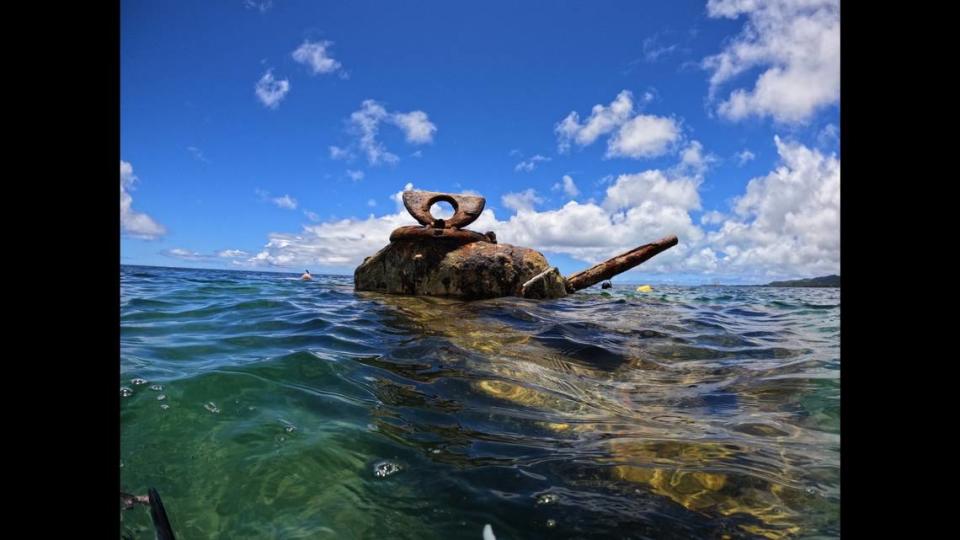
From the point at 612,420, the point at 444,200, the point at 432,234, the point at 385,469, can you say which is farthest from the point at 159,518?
the point at 444,200

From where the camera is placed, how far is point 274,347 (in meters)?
4.85

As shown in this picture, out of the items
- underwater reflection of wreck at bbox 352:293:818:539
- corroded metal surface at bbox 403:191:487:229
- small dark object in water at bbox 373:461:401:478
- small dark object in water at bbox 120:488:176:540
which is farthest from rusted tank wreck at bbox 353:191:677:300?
small dark object in water at bbox 120:488:176:540

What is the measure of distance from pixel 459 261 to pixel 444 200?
215 cm

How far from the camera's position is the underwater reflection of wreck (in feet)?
7.11

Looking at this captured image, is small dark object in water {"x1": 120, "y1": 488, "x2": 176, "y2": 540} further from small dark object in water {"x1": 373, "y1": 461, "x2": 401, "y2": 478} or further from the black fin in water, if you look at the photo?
small dark object in water {"x1": 373, "y1": 461, "x2": 401, "y2": 478}

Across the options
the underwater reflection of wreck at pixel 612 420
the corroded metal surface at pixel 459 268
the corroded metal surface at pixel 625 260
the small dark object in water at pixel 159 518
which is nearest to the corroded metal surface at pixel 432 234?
the corroded metal surface at pixel 459 268

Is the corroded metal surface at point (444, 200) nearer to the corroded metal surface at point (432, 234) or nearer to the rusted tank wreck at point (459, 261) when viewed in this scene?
the rusted tank wreck at point (459, 261)

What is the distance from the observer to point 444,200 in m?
11.6

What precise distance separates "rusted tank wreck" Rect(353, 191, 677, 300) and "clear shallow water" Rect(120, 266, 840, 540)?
15.0ft

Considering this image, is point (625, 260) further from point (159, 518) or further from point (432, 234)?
point (159, 518)

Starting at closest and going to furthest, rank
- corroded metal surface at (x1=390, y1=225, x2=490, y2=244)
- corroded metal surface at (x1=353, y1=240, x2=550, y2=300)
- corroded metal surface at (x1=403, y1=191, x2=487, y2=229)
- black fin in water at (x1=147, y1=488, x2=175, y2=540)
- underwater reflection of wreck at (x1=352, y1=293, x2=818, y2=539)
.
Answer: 1. black fin in water at (x1=147, y1=488, x2=175, y2=540)
2. underwater reflection of wreck at (x1=352, y1=293, x2=818, y2=539)
3. corroded metal surface at (x1=353, y1=240, x2=550, y2=300)
4. corroded metal surface at (x1=390, y1=225, x2=490, y2=244)
5. corroded metal surface at (x1=403, y1=191, x2=487, y2=229)

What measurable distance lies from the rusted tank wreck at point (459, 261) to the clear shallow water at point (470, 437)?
180 inches
